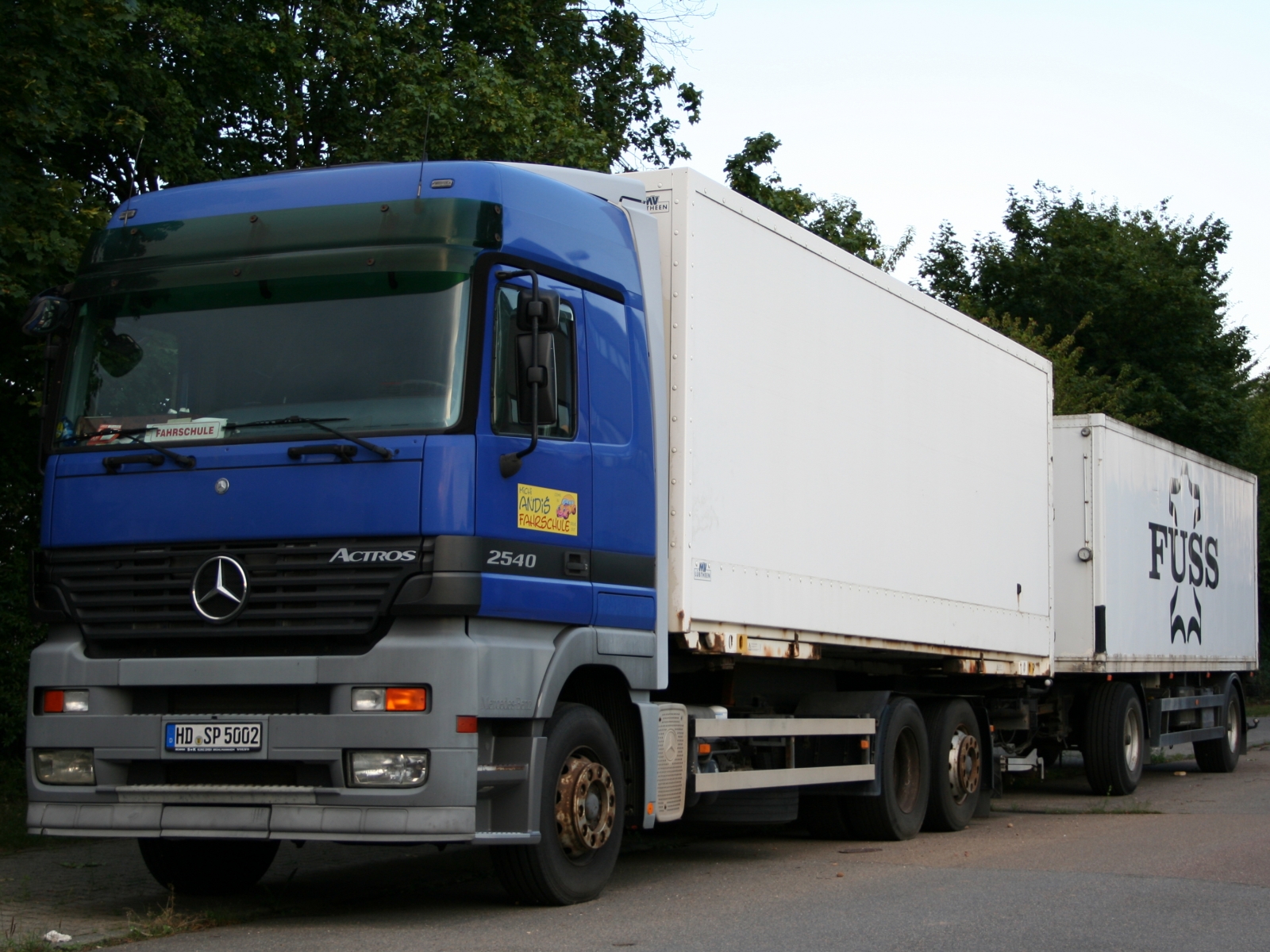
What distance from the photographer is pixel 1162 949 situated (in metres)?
6.55

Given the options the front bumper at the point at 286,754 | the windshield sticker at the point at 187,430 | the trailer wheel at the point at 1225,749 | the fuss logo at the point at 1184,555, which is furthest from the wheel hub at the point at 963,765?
the trailer wheel at the point at 1225,749

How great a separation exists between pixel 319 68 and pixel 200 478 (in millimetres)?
11017

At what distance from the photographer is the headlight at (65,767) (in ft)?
24.2

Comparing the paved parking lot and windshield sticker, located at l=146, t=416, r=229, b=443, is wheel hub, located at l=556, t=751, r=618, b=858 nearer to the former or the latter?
the paved parking lot

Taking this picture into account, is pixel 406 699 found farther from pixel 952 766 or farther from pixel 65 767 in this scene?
pixel 952 766

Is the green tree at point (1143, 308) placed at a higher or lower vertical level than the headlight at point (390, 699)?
higher

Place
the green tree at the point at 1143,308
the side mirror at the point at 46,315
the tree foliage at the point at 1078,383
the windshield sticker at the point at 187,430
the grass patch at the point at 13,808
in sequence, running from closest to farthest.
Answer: the windshield sticker at the point at 187,430, the side mirror at the point at 46,315, the grass patch at the point at 13,808, the tree foliage at the point at 1078,383, the green tree at the point at 1143,308

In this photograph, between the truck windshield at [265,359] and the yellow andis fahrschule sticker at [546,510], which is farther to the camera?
the yellow andis fahrschule sticker at [546,510]

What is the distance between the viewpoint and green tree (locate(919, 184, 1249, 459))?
35.7 metres

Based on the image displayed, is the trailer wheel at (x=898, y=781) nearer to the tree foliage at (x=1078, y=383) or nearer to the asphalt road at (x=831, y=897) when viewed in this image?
the asphalt road at (x=831, y=897)

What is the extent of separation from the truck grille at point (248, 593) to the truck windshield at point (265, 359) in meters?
0.55

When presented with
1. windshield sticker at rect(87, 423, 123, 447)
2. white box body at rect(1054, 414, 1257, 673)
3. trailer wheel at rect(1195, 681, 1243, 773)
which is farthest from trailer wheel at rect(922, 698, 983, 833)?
trailer wheel at rect(1195, 681, 1243, 773)

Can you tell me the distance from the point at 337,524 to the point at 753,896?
10.0 feet

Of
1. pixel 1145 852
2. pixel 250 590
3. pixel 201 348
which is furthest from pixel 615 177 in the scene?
pixel 1145 852
